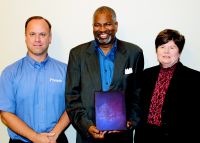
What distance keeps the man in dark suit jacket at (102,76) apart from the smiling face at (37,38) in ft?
0.93

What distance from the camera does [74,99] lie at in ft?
8.09

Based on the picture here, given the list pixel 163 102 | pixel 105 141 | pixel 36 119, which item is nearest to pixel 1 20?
pixel 36 119

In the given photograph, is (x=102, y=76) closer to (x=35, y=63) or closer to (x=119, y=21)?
(x=35, y=63)

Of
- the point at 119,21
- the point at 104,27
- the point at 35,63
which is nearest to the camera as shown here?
the point at 104,27

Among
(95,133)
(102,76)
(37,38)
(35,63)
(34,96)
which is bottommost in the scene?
(95,133)

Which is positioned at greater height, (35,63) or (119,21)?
(119,21)

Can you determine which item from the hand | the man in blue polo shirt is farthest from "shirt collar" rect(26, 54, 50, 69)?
the hand

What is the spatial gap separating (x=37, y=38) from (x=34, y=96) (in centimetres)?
51

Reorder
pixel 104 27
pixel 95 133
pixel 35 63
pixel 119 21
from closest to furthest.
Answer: pixel 95 133 → pixel 104 27 → pixel 35 63 → pixel 119 21

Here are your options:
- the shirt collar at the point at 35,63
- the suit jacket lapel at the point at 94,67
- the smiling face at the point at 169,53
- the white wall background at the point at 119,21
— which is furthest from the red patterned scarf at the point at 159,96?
the shirt collar at the point at 35,63

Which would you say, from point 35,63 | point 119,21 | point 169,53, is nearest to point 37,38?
point 35,63

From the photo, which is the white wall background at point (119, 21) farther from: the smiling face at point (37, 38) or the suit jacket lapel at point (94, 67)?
the suit jacket lapel at point (94, 67)

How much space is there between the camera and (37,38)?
8.35 ft

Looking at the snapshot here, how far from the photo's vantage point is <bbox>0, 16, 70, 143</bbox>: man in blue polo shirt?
247cm
